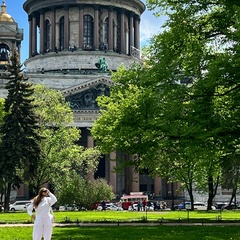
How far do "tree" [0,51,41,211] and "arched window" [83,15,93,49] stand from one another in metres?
52.3

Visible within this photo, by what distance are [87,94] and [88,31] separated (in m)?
23.2

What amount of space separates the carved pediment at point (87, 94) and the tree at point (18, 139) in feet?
102

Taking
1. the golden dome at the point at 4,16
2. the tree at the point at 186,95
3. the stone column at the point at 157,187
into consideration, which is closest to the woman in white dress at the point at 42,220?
the tree at the point at 186,95

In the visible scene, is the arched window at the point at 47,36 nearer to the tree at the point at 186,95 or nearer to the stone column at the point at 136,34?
the stone column at the point at 136,34

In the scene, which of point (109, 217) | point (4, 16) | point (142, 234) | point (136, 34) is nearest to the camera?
point (142, 234)

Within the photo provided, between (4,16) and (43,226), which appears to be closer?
(43,226)

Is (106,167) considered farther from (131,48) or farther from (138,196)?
(131,48)

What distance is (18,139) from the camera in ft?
174

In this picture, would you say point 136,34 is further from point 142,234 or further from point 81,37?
point 142,234

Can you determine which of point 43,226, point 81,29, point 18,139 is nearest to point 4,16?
point 81,29

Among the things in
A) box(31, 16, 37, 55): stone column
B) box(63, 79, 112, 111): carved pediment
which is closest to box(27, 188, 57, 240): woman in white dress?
box(63, 79, 112, 111): carved pediment

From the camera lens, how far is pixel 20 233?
79.5 ft

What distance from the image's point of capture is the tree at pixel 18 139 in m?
52.9

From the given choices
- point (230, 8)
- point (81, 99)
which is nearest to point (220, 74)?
point (230, 8)
